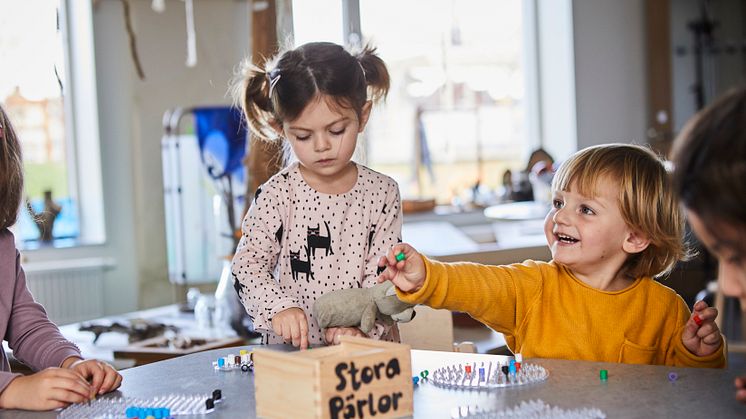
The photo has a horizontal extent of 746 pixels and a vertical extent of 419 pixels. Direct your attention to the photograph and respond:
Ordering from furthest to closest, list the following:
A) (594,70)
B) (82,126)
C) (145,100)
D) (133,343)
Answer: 1. (594,70)
2. (82,126)
3. (145,100)
4. (133,343)

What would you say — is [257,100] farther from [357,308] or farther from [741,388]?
[741,388]

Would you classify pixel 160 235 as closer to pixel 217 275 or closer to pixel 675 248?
pixel 217 275

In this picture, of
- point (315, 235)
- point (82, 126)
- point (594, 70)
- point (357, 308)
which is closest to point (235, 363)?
point (357, 308)

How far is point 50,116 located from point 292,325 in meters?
3.78

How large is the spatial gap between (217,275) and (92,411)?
96.2 inches

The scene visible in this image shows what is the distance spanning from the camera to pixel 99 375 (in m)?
1.35

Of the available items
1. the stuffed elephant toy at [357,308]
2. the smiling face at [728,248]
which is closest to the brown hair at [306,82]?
the stuffed elephant toy at [357,308]

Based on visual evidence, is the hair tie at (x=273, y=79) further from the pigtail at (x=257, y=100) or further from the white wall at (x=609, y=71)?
the white wall at (x=609, y=71)

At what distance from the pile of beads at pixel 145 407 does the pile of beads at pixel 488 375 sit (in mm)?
304

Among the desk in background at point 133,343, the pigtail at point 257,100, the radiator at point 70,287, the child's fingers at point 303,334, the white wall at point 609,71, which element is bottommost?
the radiator at point 70,287

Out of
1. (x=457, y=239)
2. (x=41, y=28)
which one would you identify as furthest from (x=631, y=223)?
(x=41, y=28)

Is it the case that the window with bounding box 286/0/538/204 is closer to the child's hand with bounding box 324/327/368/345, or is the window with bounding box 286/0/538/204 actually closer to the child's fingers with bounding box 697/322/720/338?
the child's hand with bounding box 324/327/368/345

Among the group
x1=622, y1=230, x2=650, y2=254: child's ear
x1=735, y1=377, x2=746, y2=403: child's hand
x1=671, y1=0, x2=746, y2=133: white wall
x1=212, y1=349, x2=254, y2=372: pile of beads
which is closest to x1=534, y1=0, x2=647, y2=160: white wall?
x1=671, y1=0, x2=746, y2=133: white wall

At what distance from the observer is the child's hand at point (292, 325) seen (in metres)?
1.50
